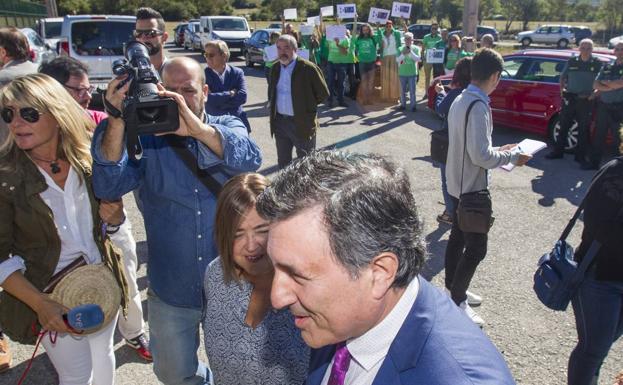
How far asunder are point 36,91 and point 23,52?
253cm

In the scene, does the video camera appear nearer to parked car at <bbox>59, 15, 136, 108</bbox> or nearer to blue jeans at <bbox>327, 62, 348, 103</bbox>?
parked car at <bbox>59, 15, 136, 108</bbox>

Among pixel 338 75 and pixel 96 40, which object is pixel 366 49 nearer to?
pixel 338 75

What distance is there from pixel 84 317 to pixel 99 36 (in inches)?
370

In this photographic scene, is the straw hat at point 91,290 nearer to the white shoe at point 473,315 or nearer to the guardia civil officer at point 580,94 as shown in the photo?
the white shoe at point 473,315

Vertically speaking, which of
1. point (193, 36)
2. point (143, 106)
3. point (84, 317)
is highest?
point (193, 36)

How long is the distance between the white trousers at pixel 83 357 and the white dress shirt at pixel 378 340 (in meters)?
1.69

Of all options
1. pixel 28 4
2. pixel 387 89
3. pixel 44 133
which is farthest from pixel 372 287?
pixel 28 4

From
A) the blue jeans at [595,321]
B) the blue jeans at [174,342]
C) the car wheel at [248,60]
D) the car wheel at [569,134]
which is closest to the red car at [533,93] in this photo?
the car wheel at [569,134]

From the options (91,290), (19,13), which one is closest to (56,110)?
(91,290)

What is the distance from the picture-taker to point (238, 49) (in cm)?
2311

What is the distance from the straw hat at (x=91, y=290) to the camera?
2.40m

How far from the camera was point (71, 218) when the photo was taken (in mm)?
2486

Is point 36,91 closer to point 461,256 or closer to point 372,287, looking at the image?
point 372,287

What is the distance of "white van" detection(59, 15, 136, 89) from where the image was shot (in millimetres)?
10102
